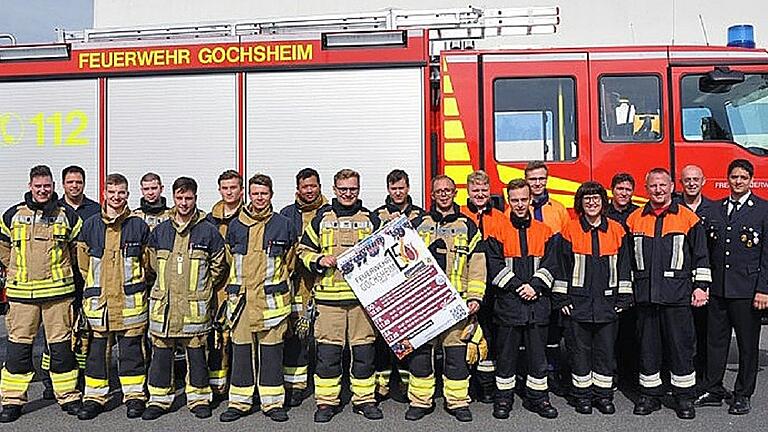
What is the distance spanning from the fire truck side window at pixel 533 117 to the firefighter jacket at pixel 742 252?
1.58m

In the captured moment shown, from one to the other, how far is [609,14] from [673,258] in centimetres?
1125

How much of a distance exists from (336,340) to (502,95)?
258 cm

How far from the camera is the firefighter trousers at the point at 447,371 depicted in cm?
508

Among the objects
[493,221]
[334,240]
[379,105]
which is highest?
[379,105]

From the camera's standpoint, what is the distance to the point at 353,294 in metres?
5.11

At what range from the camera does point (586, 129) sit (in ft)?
20.8

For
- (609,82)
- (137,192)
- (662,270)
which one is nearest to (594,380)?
(662,270)

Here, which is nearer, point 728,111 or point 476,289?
point 476,289

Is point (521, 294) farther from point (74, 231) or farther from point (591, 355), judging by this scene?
point (74, 231)

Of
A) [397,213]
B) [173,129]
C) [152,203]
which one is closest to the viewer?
[397,213]

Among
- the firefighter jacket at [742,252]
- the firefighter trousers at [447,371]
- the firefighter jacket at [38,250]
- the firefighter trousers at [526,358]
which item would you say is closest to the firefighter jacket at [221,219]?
the firefighter jacket at [38,250]

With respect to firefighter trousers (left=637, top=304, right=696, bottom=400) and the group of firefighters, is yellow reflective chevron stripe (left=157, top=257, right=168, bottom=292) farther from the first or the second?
firefighter trousers (left=637, top=304, right=696, bottom=400)

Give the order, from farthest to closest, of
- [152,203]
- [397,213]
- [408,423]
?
[152,203] → [397,213] → [408,423]

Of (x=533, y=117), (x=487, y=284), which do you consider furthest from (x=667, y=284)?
(x=533, y=117)
